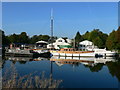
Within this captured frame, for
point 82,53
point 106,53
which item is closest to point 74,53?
point 82,53

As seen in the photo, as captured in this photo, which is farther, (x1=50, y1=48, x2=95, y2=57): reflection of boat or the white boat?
the white boat

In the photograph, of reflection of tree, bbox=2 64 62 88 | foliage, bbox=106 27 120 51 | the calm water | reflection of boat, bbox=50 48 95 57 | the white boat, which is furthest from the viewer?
the white boat

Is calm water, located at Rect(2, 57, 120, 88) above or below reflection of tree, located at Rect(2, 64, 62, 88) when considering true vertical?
below

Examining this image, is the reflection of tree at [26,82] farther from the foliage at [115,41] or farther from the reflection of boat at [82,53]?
the foliage at [115,41]

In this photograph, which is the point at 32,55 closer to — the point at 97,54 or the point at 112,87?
the point at 97,54

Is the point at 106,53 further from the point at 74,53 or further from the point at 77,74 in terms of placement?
the point at 77,74

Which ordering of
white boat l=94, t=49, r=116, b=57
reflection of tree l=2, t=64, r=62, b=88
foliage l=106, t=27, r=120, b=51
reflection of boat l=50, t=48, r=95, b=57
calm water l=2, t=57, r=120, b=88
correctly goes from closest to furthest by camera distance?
1. reflection of tree l=2, t=64, r=62, b=88
2. calm water l=2, t=57, r=120, b=88
3. reflection of boat l=50, t=48, r=95, b=57
4. foliage l=106, t=27, r=120, b=51
5. white boat l=94, t=49, r=116, b=57

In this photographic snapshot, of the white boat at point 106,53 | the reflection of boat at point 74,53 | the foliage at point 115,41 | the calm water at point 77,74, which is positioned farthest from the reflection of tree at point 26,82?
the foliage at point 115,41

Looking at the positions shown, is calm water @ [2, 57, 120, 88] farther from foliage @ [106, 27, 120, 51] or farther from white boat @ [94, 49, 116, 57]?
foliage @ [106, 27, 120, 51]

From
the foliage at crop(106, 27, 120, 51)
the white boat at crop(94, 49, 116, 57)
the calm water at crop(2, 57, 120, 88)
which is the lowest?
the calm water at crop(2, 57, 120, 88)

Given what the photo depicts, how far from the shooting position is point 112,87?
1146cm

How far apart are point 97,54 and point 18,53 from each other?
15.7 m

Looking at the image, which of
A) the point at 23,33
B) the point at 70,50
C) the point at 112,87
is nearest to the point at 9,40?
the point at 23,33

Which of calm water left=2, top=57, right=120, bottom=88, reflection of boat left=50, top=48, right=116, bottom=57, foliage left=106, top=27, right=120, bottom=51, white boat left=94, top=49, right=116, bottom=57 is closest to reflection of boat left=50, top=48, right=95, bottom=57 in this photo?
reflection of boat left=50, top=48, right=116, bottom=57
